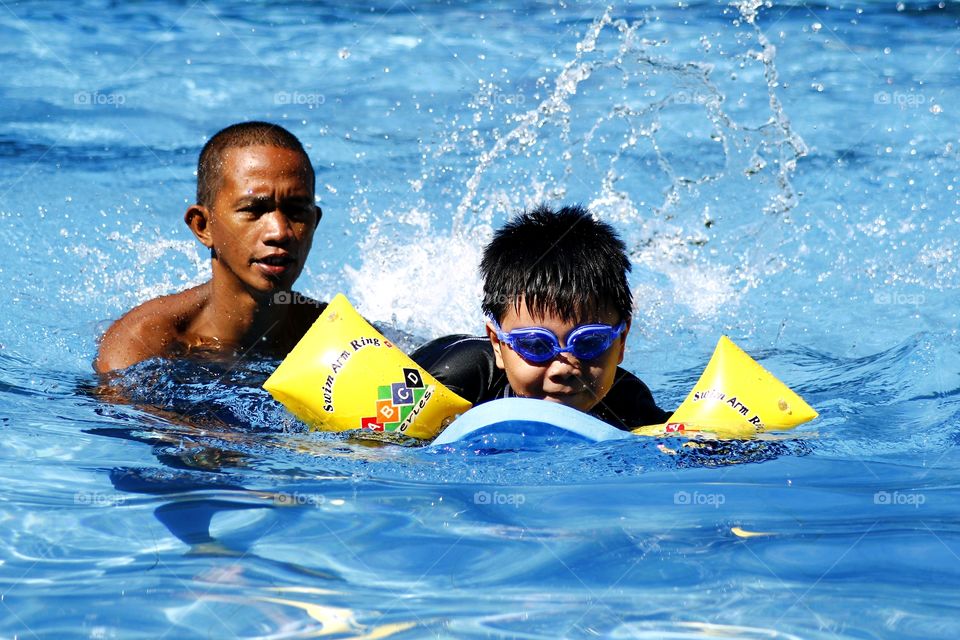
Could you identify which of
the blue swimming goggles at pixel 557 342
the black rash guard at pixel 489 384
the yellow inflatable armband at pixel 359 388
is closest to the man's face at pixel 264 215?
the yellow inflatable armband at pixel 359 388

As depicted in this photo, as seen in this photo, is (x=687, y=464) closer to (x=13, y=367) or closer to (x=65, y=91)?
(x=13, y=367)

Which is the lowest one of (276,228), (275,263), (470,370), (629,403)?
(629,403)

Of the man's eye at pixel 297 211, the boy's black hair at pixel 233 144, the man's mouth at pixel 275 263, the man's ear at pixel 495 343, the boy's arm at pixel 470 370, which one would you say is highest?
the boy's black hair at pixel 233 144

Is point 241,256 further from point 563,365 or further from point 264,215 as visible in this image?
point 563,365

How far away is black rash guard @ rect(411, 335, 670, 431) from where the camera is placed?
4469 millimetres

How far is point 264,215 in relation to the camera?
5.01 meters

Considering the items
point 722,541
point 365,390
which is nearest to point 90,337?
point 365,390

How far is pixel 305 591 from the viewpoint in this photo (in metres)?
3.19

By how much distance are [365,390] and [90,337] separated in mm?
2941

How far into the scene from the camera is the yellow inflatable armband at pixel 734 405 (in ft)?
13.5

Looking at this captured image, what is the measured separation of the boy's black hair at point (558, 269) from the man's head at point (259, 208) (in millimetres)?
1070

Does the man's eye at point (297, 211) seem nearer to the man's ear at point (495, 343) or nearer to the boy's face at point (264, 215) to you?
the boy's face at point (264, 215)

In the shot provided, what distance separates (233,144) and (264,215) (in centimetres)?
→ 37

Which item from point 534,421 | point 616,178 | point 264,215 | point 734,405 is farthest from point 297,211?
point 616,178
